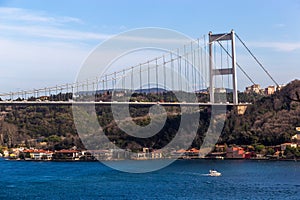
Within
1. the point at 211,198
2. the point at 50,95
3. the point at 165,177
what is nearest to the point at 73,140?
the point at 50,95

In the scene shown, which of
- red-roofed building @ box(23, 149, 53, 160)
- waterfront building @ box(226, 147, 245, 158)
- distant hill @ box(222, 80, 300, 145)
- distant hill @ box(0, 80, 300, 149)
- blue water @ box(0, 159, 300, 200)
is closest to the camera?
blue water @ box(0, 159, 300, 200)

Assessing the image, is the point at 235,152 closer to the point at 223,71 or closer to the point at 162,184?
the point at 223,71

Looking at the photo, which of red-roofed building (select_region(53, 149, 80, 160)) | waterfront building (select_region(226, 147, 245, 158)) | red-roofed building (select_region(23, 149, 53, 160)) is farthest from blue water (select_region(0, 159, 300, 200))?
red-roofed building (select_region(23, 149, 53, 160))

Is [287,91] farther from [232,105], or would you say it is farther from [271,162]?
[271,162]

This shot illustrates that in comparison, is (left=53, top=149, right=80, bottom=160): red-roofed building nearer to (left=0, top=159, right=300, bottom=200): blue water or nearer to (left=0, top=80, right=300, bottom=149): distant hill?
(left=0, top=80, right=300, bottom=149): distant hill

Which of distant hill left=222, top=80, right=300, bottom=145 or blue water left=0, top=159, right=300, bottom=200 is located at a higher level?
distant hill left=222, top=80, right=300, bottom=145

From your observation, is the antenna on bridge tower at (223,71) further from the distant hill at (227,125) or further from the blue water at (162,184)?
the blue water at (162,184)

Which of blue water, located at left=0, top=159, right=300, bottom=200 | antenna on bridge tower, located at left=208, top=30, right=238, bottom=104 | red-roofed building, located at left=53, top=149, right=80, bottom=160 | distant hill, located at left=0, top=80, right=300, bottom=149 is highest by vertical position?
antenna on bridge tower, located at left=208, top=30, right=238, bottom=104

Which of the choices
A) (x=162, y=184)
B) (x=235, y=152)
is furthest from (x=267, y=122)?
(x=162, y=184)

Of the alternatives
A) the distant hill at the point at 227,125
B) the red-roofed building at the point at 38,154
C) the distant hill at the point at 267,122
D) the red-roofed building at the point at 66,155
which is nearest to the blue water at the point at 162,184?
the distant hill at the point at 267,122
